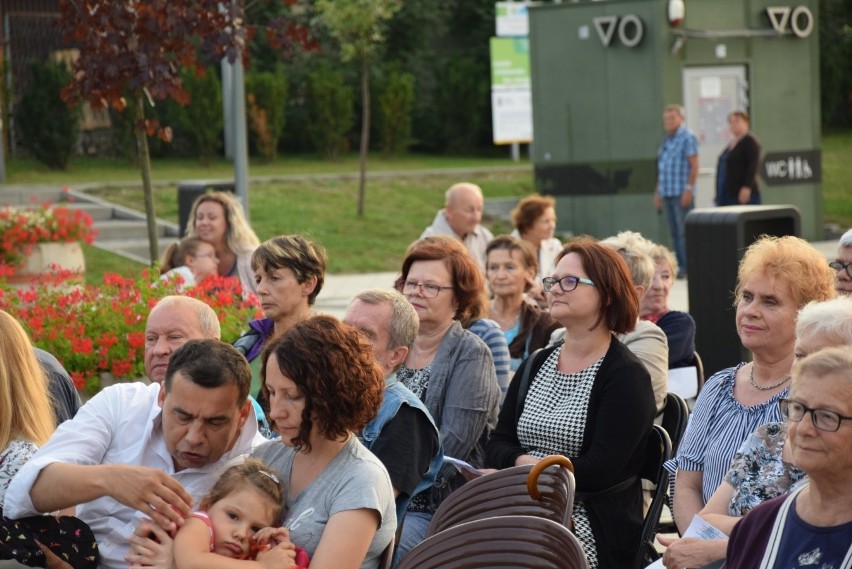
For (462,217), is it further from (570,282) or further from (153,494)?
(153,494)

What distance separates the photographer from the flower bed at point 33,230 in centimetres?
1251

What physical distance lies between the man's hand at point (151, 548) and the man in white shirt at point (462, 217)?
6.10 metres

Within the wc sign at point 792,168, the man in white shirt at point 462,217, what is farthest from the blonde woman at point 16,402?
the wc sign at point 792,168

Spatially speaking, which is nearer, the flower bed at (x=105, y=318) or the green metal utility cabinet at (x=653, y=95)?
the flower bed at (x=105, y=318)

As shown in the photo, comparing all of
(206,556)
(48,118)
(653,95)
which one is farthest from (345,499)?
(48,118)

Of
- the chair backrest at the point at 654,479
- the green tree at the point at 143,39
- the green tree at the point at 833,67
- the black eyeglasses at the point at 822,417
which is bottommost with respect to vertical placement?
the chair backrest at the point at 654,479

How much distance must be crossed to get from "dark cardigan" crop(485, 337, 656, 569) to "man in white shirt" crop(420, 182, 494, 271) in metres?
4.84

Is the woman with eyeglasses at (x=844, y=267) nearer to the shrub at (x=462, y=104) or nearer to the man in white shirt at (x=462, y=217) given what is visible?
the man in white shirt at (x=462, y=217)

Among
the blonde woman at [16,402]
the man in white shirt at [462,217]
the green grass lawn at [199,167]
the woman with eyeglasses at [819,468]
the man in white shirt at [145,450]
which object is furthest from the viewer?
the green grass lawn at [199,167]

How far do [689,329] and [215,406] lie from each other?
10.5 feet

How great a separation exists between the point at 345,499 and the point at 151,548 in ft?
1.87

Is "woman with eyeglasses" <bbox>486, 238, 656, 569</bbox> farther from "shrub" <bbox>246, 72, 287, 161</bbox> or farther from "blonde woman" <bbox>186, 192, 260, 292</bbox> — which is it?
"shrub" <bbox>246, 72, 287, 161</bbox>

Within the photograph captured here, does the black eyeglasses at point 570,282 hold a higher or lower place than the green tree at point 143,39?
lower

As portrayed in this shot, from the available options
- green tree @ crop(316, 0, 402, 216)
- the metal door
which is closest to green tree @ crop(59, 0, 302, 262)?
the metal door
